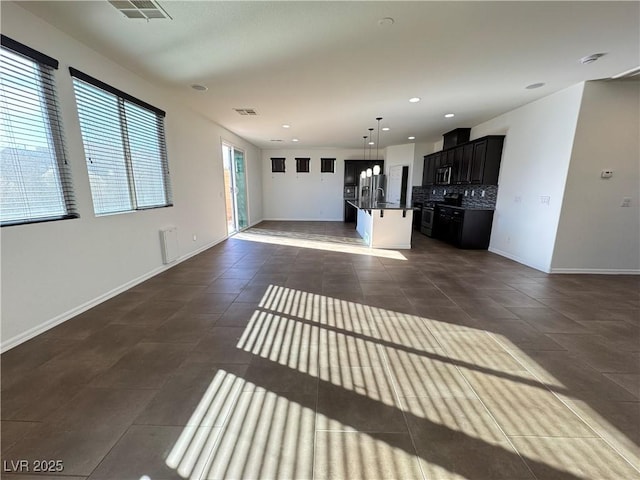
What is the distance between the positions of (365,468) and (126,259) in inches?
143

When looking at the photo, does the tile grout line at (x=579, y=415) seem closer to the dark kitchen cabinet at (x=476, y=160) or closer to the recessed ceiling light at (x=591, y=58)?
the recessed ceiling light at (x=591, y=58)

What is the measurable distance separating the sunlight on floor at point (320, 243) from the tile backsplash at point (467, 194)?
2480mm

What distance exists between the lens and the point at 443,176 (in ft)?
22.2

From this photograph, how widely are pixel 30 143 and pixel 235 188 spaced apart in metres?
5.35

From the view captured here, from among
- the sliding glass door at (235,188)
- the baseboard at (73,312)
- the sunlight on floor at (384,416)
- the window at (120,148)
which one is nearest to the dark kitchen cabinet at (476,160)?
the sunlight on floor at (384,416)

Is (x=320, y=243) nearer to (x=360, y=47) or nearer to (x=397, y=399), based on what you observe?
(x=360, y=47)

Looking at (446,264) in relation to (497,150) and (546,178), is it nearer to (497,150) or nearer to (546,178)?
(546,178)

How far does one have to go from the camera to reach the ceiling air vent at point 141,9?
203 centimetres

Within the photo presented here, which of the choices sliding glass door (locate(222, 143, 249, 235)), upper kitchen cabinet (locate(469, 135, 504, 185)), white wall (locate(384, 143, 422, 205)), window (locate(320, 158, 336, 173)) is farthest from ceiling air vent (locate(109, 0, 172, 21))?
window (locate(320, 158, 336, 173))

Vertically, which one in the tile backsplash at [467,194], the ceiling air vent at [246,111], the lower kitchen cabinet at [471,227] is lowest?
the lower kitchen cabinet at [471,227]

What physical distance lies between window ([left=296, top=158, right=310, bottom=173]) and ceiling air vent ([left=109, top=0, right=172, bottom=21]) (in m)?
7.68

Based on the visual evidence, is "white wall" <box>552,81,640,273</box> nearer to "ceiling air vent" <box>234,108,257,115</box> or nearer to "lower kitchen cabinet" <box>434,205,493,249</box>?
"lower kitchen cabinet" <box>434,205,493,249</box>

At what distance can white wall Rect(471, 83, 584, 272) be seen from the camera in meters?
3.89

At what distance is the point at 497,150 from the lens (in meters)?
5.23
